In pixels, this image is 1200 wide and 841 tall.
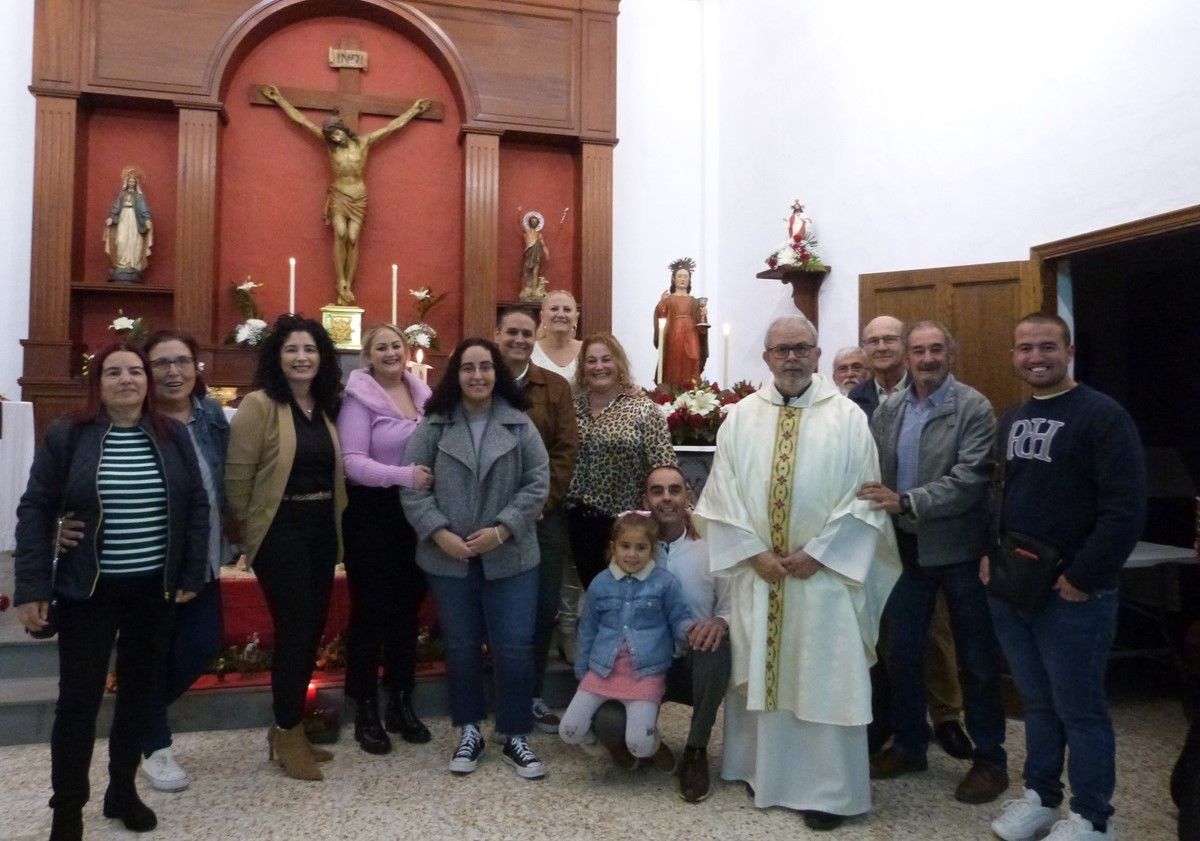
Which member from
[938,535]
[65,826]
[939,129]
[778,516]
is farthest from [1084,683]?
[939,129]

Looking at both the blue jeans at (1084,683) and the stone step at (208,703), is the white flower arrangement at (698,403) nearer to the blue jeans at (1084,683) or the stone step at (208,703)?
the stone step at (208,703)

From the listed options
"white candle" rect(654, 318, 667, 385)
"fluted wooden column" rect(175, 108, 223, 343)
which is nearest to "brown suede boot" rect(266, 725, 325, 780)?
"white candle" rect(654, 318, 667, 385)

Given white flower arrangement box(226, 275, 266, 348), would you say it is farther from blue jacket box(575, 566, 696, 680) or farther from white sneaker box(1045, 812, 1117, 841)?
white sneaker box(1045, 812, 1117, 841)

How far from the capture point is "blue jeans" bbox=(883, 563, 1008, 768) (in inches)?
116

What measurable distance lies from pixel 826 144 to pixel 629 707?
5610mm

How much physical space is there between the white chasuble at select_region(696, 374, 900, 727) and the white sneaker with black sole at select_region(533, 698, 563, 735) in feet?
3.09

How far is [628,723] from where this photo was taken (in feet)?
9.78

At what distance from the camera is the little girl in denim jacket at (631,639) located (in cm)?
299

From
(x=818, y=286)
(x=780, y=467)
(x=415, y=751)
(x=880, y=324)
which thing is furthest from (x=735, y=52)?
(x=415, y=751)

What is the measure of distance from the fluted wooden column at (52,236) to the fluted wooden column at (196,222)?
31.7 inches

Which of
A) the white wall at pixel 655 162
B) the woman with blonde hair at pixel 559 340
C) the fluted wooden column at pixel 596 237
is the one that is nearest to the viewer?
the woman with blonde hair at pixel 559 340

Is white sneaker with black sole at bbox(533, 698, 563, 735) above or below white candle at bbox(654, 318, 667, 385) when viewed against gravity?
below

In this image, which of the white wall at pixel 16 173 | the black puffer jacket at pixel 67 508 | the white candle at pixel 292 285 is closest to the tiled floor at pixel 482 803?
the black puffer jacket at pixel 67 508

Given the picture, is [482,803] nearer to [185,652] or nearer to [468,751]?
[468,751]
